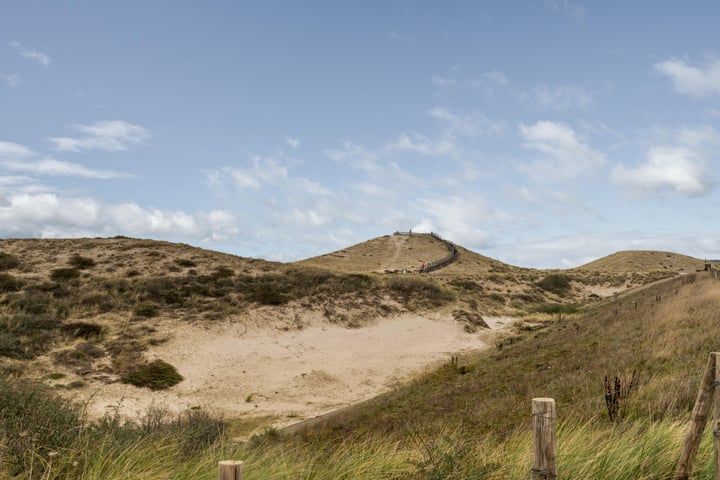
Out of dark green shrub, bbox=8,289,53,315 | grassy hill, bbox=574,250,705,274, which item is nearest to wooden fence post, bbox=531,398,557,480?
dark green shrub, bbox=8,289,53,315

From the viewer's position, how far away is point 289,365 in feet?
91.0

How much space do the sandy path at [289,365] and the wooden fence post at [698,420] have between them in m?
16.4

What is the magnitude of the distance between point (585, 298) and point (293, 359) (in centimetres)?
4448

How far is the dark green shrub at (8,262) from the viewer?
38.2m

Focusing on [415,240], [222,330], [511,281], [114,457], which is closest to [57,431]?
[114,457]

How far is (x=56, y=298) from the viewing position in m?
32.4

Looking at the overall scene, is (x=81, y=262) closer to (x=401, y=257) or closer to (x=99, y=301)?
(x=99, y=301)

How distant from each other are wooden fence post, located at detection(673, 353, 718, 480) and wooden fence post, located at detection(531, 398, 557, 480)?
156cm

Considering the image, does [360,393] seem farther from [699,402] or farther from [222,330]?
[699,402]

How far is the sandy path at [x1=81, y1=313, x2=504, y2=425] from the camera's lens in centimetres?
2170

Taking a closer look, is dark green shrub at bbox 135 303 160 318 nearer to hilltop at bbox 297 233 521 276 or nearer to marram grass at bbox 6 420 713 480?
marram grass at bbox 6 420 713 480

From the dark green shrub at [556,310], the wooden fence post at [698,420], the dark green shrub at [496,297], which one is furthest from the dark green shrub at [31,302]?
the dark green shrub at [556,310]

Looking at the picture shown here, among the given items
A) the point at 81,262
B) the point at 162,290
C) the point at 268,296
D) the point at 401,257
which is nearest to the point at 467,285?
the point at 268,296

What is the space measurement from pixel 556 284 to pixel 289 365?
152 ft
